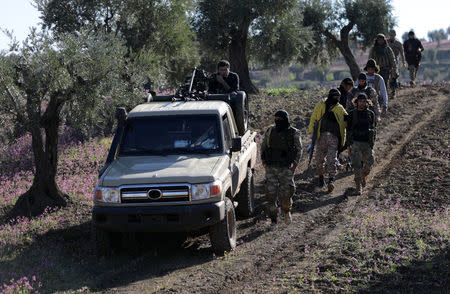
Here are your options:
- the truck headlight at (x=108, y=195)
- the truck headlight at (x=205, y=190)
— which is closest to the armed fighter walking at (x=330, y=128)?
the truck headlight at (x=205, y=190)

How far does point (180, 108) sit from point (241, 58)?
1731 cm

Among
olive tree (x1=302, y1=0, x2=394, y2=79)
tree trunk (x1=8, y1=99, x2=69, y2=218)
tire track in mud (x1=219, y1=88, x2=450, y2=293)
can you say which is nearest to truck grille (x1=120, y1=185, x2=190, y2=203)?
tire track in mud (x1=219, y1=88, x2=450, y2=293)

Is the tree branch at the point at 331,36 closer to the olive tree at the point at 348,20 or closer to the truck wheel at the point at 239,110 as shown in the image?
the olive tree at the point at 348,20

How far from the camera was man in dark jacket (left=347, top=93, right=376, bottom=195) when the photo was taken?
1196 centimetres

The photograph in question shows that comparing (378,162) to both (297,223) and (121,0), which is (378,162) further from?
(121,0)

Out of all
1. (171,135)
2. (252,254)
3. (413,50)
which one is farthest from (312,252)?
(413,50)

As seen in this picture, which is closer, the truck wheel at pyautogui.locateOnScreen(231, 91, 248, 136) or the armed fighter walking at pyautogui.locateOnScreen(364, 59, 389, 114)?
the truck wheel at pyautogui.locateOnScreen(231, 91, 248, 136)

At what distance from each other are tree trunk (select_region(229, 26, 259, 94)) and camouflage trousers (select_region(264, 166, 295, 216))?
16.3 metres

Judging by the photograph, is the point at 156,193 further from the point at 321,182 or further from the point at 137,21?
the point at 137,21

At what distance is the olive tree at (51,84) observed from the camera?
37.2 ft

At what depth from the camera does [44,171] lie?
12.2 metres

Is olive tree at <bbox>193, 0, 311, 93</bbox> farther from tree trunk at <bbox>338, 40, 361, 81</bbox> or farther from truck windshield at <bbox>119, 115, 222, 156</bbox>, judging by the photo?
truck windshield at <bbox>119, 115, 222, 156</bbox>

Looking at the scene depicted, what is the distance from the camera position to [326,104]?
12.1 meters

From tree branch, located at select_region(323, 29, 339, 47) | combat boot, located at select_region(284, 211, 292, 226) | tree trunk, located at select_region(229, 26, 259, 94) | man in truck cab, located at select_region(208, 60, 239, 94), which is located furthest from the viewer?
tree branch, located at select_region(323, 29, 339, 47)
